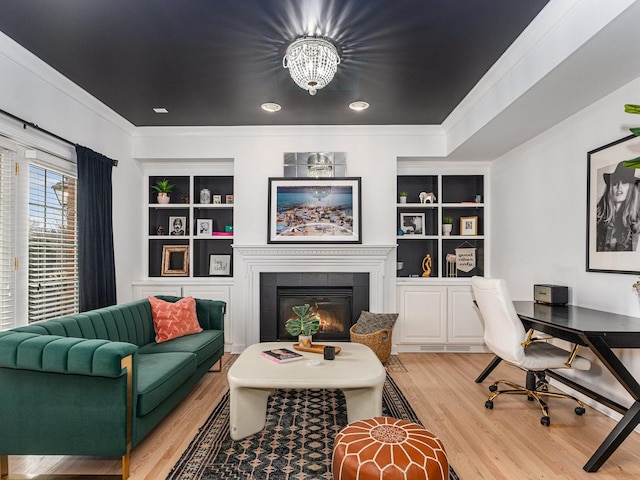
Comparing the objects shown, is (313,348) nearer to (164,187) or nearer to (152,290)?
(152,290)

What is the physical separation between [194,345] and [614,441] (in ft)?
9.66

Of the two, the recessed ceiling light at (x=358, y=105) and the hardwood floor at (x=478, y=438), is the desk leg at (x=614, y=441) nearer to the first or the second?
the hardwood floor at (x=478, y=438)

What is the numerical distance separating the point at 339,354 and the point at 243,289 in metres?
2.02

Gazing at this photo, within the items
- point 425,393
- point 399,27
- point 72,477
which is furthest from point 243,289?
point 399,27

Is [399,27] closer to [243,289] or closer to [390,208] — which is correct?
[390,208]

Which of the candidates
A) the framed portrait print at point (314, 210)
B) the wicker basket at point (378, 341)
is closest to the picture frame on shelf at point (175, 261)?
the framed portrait print at point (314, 210)

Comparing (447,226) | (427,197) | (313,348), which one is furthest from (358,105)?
(313,348)

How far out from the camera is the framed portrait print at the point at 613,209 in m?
2.81

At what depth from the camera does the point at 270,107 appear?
4121 mm

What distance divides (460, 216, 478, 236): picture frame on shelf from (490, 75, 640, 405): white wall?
0.76 feet

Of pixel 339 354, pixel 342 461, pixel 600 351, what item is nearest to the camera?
pixel 342 461

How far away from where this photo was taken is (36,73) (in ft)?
10.2

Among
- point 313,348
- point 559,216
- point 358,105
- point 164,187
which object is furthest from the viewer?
point 164,187

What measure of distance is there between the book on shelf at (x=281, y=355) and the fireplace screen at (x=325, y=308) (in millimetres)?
1672
